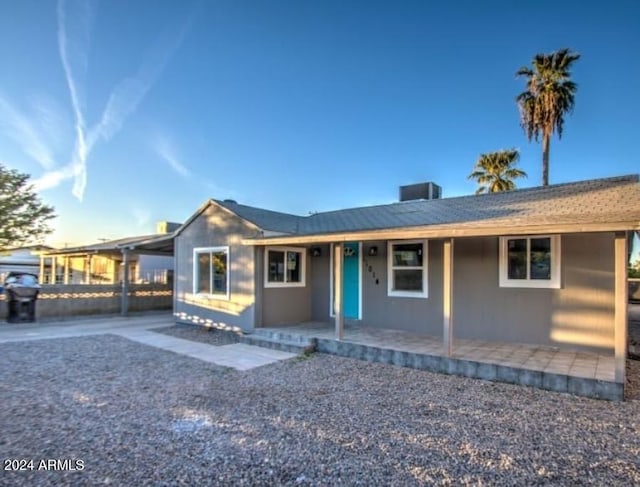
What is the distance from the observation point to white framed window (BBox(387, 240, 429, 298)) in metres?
8.12

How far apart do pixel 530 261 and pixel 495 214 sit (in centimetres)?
115

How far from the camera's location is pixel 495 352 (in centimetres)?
635

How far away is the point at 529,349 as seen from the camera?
658 centimetres

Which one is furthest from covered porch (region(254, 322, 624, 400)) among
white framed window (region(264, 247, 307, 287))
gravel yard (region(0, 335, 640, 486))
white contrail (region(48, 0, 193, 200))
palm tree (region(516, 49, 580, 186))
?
palm tree (region(516, 49, 580, 186))

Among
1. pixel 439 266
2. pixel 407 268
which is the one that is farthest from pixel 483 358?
pixel 407 268

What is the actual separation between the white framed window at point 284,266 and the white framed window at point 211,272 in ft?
4.16

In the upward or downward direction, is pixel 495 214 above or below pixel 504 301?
above

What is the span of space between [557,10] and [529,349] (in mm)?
9563

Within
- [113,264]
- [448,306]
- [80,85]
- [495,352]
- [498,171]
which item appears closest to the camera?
[448,306]

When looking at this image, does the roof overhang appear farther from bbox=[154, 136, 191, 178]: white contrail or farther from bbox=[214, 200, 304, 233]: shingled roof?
bbox=[154, 136, 191, 178]: white contrail

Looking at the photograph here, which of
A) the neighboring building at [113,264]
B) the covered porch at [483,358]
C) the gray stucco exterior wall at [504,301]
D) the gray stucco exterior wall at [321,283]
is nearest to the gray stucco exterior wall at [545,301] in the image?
the gray stucco exterior wall at [504,301]

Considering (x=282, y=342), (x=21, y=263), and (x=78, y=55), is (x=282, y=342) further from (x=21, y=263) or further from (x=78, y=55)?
(x=21, y=263)

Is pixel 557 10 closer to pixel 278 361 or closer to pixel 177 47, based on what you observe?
pixel 177 47

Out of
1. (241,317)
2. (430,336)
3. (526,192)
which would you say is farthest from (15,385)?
(526,192)
